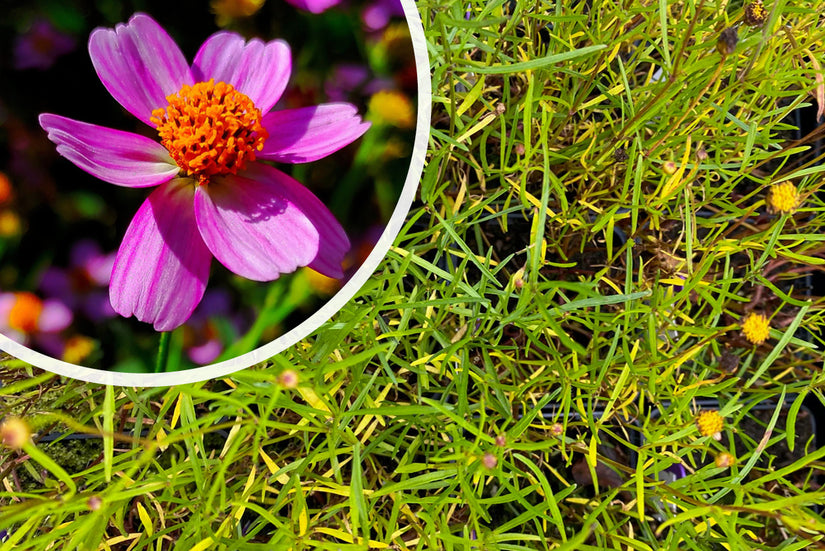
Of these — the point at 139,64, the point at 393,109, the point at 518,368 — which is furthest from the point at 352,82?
the point at 518,368

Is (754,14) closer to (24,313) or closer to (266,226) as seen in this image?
(266,226)

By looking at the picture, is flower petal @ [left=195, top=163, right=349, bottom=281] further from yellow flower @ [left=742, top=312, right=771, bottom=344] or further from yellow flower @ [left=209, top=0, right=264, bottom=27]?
yellow flower @ [left=742, top=312, right=771, bottom=344]

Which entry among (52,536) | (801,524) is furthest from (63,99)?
(801,524)

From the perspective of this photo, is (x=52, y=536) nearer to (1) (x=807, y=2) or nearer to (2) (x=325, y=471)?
(2) (x=325, y=471)

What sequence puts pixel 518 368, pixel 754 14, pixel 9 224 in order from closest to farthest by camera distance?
1. pixel 9 224
2. pixel 754 14
3. pixel 518 368

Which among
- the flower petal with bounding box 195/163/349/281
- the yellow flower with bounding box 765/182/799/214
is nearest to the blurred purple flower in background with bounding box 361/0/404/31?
the flower petal with bounding box 195/163/349/281

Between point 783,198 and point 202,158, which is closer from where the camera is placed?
point 202,158

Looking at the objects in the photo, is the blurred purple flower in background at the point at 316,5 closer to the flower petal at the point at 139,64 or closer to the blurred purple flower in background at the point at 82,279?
the flower petal at the point at 139,64
